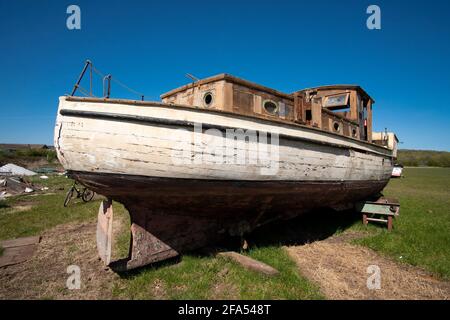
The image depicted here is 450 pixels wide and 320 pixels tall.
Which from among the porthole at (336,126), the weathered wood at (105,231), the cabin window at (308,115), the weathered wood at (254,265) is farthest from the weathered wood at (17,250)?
the porthole at (336,126)

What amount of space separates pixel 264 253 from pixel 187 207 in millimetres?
1958

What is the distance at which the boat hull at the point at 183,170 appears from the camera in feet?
12.7

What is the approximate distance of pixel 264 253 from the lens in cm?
538

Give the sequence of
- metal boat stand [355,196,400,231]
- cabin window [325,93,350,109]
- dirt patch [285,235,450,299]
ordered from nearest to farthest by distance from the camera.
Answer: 1. dirt patch [285,235,450,299]
2. metal boat stand [355,196,400,231]
3. cabin window [325,93,350,109]

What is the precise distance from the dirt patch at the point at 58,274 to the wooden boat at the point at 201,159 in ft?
1.94

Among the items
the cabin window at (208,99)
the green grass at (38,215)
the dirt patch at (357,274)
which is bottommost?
the dirt patch at (357,274)

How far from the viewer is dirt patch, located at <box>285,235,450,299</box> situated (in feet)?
13.2

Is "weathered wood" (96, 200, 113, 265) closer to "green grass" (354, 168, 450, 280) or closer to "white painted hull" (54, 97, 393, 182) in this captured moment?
"white painted hull" (54, 97, 393, 182)

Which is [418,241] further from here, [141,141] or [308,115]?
[141,141]

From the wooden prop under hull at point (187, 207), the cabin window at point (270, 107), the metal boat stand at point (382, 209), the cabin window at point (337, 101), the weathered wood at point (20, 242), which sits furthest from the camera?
the cabin window at point (337, 101)

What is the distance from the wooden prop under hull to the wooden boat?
18 millimetres

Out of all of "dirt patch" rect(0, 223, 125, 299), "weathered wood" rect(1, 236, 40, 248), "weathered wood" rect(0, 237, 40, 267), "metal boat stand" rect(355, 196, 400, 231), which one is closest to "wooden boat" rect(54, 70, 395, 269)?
"dirt patch" rect(0, 223, 125, 299)

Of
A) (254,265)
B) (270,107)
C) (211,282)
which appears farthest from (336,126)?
(211,282)

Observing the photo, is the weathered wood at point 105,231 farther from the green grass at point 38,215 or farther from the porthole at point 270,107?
the porthole at point 270,107
